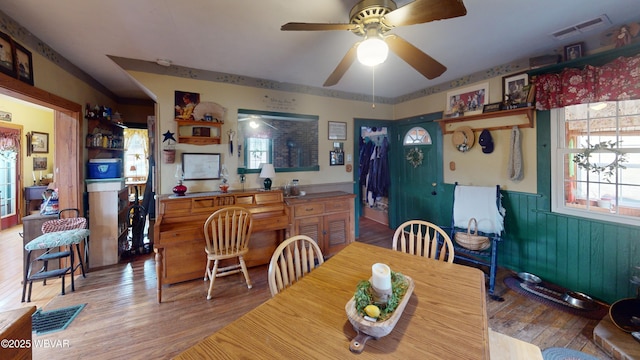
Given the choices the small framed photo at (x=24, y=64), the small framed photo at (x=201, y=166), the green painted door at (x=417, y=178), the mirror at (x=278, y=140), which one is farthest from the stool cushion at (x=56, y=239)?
the green painted door at (x=417, y=178)

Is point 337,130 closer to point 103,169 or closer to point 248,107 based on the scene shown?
point 248,107

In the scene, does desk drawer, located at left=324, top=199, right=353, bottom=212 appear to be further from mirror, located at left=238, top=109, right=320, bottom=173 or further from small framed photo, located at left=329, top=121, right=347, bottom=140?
small framed photo, located at left=329, top=121, right=347, bottom=140

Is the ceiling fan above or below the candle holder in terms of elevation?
above

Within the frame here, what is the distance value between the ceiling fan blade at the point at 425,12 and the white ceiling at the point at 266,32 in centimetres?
41

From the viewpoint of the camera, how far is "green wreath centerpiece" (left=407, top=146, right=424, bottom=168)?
12.7 feet

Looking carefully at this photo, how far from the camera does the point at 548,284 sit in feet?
8.43

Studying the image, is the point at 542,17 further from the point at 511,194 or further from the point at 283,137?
the point at 283,137

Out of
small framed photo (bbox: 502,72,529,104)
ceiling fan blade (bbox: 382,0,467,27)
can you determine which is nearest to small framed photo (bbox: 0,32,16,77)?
ceiling fan blade (bbox: 382,0,467,27)

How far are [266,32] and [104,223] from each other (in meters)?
3.05

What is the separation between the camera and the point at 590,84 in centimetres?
217

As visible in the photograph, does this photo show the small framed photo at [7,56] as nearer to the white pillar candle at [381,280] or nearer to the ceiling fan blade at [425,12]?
the ceiling fan blade at [425,12]

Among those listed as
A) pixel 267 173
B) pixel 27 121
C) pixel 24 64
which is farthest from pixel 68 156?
pixel 27 121

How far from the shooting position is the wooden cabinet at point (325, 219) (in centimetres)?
305

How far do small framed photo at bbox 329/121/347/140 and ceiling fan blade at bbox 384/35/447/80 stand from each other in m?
2.03
